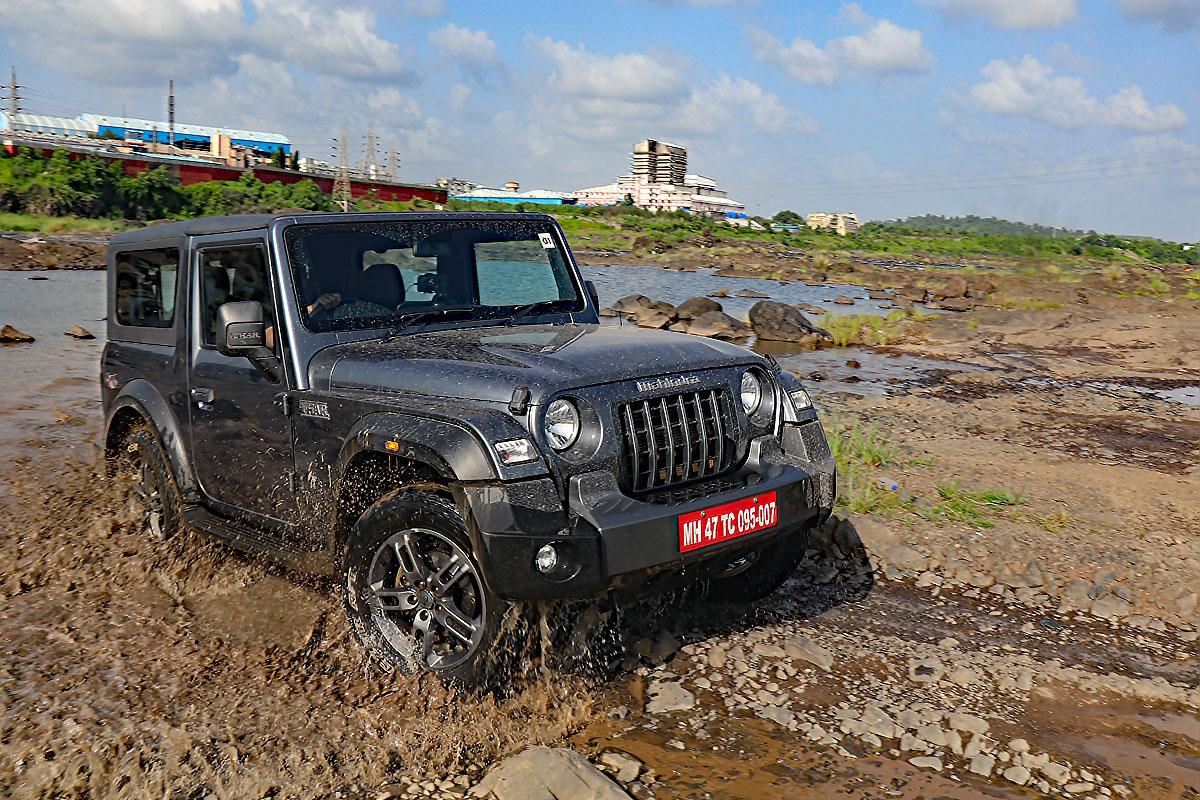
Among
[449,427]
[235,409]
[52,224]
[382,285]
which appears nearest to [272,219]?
[382,285]

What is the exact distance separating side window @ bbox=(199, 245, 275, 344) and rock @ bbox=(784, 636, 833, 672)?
278cm

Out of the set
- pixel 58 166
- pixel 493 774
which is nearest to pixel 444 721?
pixel 493 774

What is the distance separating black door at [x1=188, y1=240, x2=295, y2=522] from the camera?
4.56 metres

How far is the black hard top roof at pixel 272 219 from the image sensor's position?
4.67m

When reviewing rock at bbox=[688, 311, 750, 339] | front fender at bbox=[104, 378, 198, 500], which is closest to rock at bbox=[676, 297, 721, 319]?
rock at bbox=[688, 311, 750, 339]

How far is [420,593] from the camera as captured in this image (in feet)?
12.9

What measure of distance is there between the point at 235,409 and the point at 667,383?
216 centimetres

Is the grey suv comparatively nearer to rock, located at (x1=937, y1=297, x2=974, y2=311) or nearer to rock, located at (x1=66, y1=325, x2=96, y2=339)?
rock, located at (x1=66, y1=325, x2=96, y2=339)

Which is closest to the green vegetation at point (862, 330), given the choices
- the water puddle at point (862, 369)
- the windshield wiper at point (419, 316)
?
the water puddle at point (862, 369)

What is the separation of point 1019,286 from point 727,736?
3396cm

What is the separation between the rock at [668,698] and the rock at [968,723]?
40.5 inches

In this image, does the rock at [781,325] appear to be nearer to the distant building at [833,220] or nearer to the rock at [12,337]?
the rock at [12,337]

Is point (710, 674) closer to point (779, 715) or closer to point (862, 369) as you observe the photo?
point (779, 715)

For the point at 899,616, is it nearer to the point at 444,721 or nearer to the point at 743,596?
the point at 743,596
